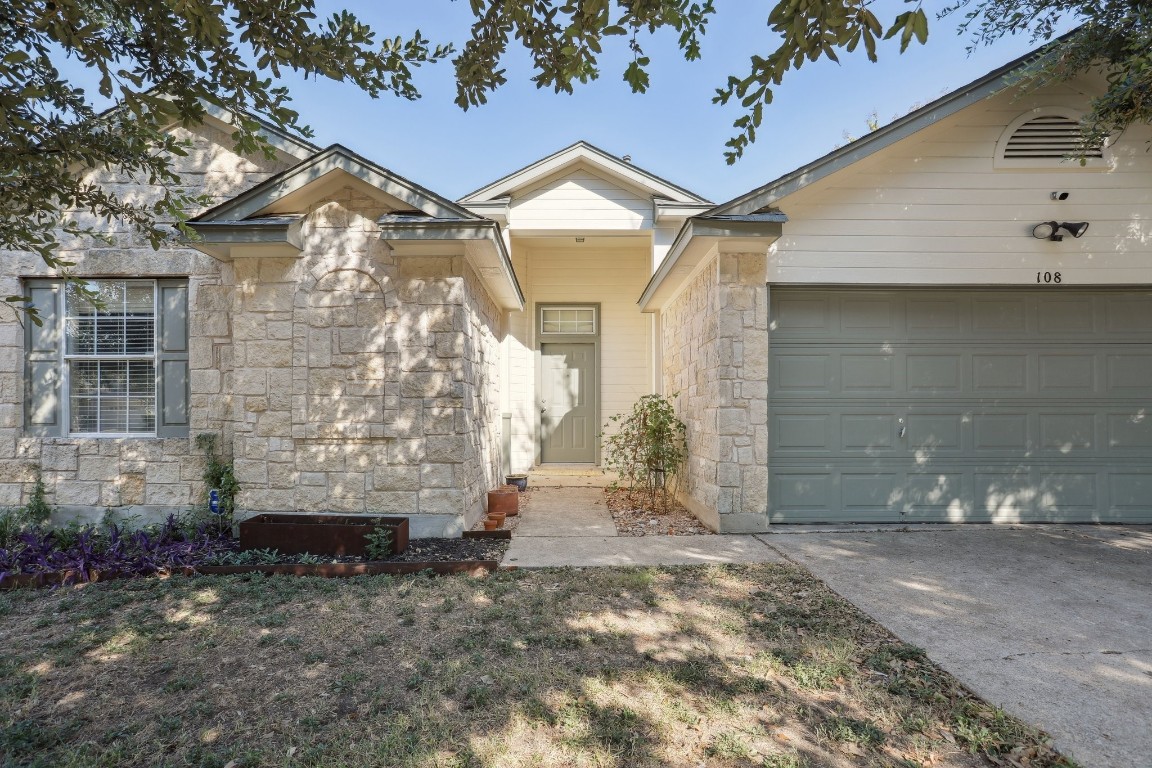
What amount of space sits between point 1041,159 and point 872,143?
176cm

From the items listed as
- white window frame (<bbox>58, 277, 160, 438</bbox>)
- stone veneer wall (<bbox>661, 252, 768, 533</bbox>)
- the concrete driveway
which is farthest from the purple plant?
the concrete driveway

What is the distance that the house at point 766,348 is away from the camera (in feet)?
16.5

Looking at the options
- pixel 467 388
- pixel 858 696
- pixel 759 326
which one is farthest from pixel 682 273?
pixel 858 696

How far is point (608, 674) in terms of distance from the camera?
2686 millimetres

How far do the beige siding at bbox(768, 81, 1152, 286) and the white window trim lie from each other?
0.12 feet

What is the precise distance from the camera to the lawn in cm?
214

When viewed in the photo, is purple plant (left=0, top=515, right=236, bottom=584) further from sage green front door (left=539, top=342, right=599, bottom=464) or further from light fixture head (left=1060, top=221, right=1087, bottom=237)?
light fixture head (left=1060, top=221, right=1087, bottom=237)

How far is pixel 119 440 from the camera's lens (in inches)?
214

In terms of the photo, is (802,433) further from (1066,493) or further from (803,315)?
(1066,493)

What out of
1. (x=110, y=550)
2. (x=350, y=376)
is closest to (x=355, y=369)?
(x=350, y=376)

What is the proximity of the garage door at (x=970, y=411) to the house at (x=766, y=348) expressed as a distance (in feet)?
0.07

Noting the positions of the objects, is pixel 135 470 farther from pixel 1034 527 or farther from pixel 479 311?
pixel 1034 527

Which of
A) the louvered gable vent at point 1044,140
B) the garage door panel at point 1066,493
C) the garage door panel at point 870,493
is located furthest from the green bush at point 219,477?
the louvered gable vent at point 1044,140

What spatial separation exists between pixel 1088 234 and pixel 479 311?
6204mm
